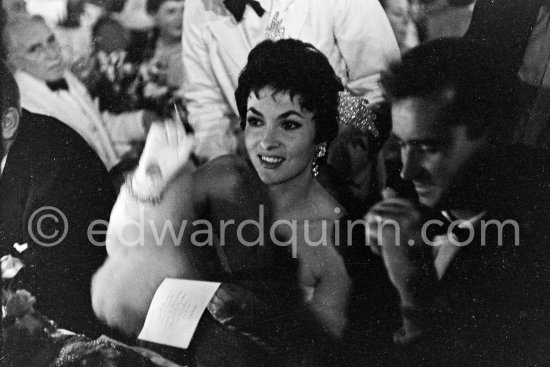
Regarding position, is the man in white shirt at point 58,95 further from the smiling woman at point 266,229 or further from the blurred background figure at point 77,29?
the smiling woman at point 266,229

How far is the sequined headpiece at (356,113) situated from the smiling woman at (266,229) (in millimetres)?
28

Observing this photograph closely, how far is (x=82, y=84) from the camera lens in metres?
2.63

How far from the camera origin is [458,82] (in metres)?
2.33

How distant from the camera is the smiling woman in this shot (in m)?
2.38

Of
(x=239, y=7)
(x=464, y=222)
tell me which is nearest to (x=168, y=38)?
(x=239, y=7)

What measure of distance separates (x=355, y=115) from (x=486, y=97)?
17.0 inches

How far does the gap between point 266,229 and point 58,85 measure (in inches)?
38.6

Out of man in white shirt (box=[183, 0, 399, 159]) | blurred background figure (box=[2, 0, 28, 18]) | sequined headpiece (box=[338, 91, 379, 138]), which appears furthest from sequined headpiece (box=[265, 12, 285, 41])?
blurred background figure (box=[2, 0, 28, 18])

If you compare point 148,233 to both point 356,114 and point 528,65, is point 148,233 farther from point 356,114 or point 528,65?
point 528,65

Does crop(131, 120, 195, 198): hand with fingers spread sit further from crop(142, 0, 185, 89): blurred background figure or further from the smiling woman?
crop(142, 0, 185, 89): blurred background figure

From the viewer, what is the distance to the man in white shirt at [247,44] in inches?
93.2

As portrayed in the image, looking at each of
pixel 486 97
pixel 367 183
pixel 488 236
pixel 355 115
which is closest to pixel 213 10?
pixel 355 115

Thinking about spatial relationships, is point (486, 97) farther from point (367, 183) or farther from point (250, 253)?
point (250, 253)

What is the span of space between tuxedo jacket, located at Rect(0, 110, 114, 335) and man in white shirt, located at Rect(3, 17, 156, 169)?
46 millimetres
